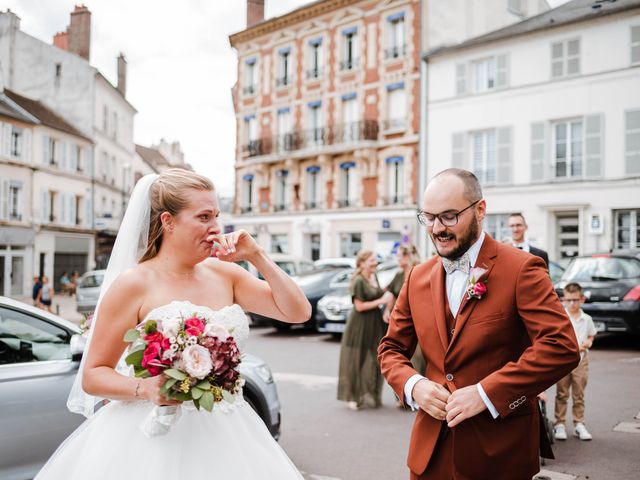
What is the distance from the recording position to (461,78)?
26078 millimetres

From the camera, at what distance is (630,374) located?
9.13m

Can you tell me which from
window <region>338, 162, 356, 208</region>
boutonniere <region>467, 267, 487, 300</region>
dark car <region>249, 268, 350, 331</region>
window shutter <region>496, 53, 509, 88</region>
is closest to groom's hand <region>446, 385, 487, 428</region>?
boutonniere <region>467, 267, 487, 300</region>

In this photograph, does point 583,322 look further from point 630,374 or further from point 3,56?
point 3,56

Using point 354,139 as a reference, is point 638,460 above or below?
below

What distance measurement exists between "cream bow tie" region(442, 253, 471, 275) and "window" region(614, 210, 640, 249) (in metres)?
21.4

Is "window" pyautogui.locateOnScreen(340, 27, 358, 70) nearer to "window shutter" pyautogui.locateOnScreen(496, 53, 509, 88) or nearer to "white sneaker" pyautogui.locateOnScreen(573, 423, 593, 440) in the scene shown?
"window shutter" pyautogui.locateOnScreen(496, 53, 509, 88)

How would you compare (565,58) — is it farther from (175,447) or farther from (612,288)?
(175,447)

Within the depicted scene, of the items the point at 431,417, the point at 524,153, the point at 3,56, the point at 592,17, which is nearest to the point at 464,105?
the point at 524,153

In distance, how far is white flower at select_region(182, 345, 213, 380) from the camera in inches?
93.4

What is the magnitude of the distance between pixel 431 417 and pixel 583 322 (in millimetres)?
4275

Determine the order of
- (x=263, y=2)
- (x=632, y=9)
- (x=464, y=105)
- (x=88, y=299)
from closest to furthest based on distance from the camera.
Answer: (x=632, y=9) → (x=88, y=299) → (x=464, y=105) → (x=263, y=2)

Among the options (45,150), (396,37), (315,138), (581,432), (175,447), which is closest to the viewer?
(175,447)

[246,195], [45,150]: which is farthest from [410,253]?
[45,150]

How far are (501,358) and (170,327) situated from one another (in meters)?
1.39
